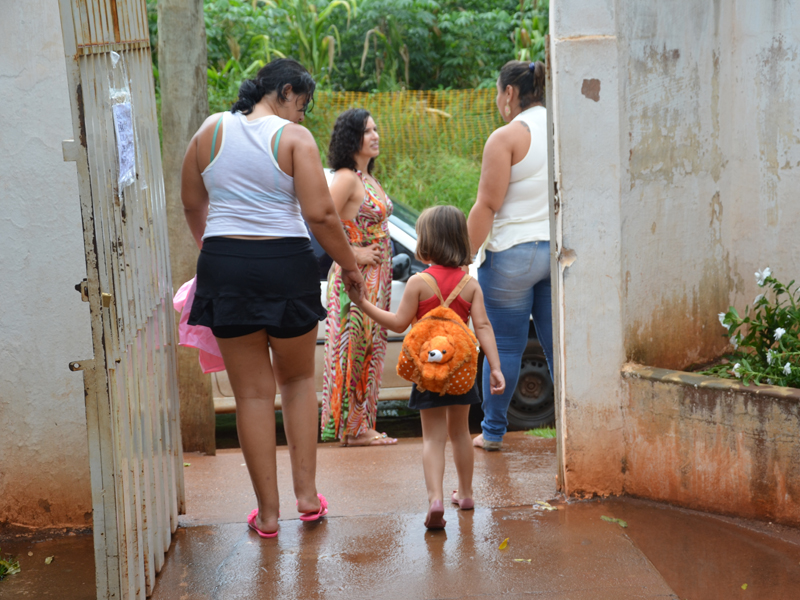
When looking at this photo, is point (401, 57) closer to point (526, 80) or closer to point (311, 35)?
point (311, 35)

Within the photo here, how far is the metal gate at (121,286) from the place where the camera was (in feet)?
7.68

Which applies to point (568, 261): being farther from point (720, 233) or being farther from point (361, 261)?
point (361, 261)

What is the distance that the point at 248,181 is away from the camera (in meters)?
3.19

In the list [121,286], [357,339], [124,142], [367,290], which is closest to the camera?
[121,286]

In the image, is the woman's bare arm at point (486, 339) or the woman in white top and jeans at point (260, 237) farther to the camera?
the woman's bare arm at point (486, 339)

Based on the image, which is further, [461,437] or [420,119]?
[420,119]

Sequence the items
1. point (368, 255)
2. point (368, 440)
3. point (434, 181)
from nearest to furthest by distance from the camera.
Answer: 1. point (368, 255)
2. point (368, 440)
3. point (434, 181)

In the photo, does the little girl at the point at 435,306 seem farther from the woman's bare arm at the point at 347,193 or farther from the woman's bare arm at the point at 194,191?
the woman's bare arm at the point at 347,193

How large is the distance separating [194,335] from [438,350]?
1.06 m

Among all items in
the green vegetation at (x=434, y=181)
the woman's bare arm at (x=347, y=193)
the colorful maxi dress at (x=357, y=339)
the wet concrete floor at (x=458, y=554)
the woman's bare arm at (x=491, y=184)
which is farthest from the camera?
the green vegetation at (x=434, y=181)

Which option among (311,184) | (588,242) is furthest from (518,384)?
(311,184)

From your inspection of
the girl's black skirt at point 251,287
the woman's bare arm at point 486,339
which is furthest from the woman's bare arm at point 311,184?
the woman's bare arm at point 486,339

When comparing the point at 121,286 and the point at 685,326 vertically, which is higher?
the point at 121,286

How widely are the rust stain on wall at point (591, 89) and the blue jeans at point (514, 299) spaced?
92 cm
